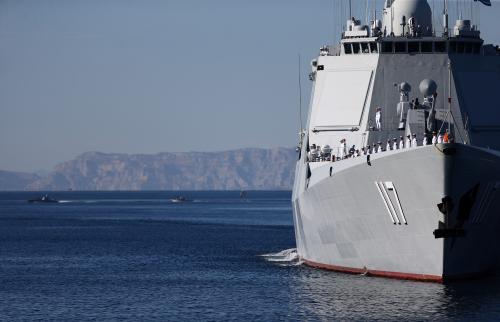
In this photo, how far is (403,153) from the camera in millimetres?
36906

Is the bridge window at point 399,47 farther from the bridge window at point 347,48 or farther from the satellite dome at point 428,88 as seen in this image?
the satellite dome at point 428,88

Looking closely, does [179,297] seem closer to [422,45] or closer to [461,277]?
[461,277]

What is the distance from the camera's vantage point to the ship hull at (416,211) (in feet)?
120

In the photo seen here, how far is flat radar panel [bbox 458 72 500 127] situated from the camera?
44.1m

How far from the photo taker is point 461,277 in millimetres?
38625

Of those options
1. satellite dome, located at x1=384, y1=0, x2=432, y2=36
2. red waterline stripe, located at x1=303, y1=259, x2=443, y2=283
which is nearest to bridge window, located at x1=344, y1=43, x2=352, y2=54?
satellite dome, located at x1=384, y1=0, x2=432, y2=36

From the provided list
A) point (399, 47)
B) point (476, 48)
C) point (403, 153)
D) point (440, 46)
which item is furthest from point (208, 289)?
point (476, 48)

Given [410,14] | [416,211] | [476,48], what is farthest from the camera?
[410,14]

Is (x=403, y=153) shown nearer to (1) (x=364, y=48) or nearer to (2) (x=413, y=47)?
(2) (x=413, y=47)

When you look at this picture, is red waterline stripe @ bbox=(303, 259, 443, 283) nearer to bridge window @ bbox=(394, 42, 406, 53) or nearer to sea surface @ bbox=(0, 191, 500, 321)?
sea surface @ bbox=(0, 191, 500, 321)

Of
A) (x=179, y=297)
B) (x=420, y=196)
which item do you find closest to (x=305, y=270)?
(x=179, y=297)

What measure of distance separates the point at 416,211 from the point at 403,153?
85.3 inches

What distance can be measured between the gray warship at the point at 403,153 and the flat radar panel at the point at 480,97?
0.18ft

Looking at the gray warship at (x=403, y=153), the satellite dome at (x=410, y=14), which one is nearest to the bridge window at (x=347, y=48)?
the gray warship at (x=403, y=153)
